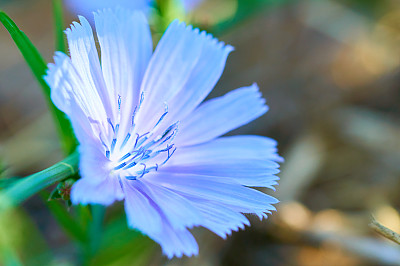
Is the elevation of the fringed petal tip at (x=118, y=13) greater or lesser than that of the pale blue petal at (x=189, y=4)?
lesser

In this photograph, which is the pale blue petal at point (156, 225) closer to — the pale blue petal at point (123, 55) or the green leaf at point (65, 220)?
the pale blue petal at point (123, 55)

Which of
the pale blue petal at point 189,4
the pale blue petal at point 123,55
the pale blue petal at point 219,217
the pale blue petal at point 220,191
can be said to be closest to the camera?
the pale blue petal at point 219,217

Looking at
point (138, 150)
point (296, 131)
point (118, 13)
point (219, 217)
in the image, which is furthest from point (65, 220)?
point (296, 131)

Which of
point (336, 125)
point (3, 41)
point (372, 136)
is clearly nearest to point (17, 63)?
point (3, 41)

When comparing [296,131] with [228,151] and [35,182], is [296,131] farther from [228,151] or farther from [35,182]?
[35,182]

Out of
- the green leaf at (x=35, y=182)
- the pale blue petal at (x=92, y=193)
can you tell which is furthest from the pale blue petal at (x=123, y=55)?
the pale blue petal at (x=92, y=193)

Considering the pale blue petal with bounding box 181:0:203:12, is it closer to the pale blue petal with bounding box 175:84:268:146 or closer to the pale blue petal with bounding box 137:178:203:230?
the pale blue petal with bounding box 175:84:268:146

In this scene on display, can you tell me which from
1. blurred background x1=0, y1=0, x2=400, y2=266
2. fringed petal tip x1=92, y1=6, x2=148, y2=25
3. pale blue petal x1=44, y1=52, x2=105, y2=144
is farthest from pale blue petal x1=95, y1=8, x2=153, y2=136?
blurred background x1=0, y1=0, x2=400, y2=266
